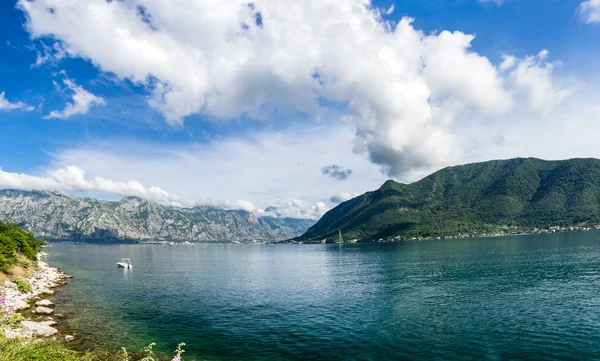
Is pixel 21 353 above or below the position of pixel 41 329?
above

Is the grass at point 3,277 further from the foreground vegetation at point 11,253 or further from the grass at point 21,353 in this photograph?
the grass at point 21,353

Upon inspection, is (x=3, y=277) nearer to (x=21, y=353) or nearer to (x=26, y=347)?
(x=26, y=347)

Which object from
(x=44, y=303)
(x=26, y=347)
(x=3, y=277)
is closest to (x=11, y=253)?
(x=3, y=277)

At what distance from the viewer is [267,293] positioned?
287ft

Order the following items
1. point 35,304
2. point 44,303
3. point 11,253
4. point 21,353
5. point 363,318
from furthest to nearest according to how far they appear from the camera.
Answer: point 11,253 < point 44,303 < point 35,304 < point 363,318 < point 21,353

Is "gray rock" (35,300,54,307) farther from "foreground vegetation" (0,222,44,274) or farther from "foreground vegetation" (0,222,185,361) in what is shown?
"foreground vegetation" (0,222,44,274)

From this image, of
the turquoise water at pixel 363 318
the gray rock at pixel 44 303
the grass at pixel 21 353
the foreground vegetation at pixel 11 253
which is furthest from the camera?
the foreground vegetation at pixel 11 253

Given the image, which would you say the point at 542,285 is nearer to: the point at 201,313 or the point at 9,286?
the point at 201,313

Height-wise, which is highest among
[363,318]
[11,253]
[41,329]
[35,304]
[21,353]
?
[21,353]

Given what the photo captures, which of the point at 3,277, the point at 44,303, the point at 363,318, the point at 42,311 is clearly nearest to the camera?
the point at 363,318

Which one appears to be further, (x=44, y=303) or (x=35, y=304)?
(x=44, y=303)

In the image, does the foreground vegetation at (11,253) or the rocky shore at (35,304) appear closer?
the rocky shore at (35,304)

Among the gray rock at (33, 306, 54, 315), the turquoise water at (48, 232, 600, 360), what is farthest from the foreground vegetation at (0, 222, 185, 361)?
the gray rock at (33, 306, 54, 315)

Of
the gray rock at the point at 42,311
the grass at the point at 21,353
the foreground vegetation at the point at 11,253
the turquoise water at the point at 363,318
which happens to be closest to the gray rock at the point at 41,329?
the turquoise water at the point at 363,318
